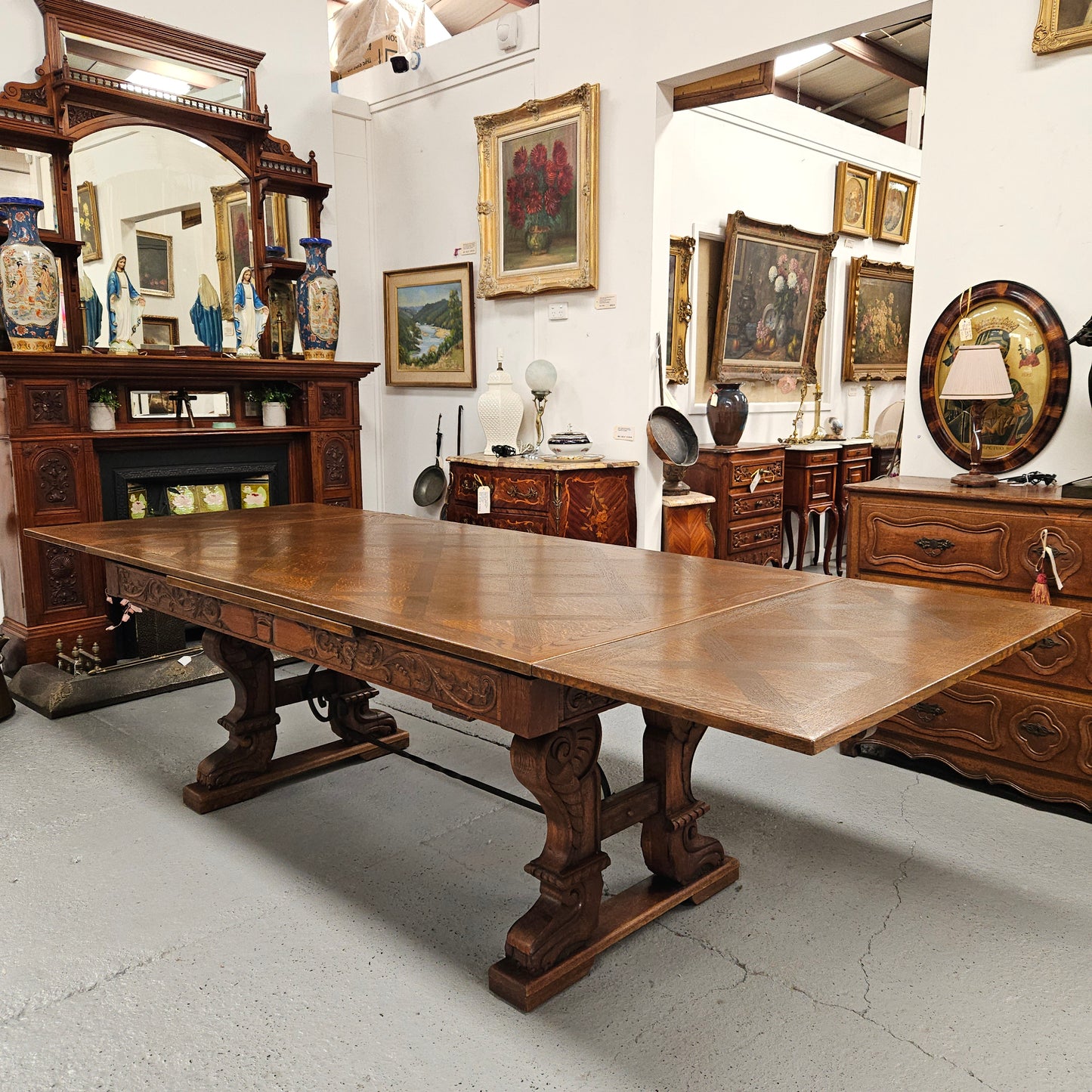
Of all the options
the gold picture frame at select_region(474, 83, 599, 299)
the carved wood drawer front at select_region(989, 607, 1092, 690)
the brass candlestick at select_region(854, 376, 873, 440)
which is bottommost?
the carved wood drawer front at select_region(989, 607, 1092, 690)

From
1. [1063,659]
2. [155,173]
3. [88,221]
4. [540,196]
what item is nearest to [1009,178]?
[1063,659]

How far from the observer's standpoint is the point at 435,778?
3.58m

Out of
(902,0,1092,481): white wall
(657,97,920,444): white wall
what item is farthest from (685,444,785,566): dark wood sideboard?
(902,0,1092,481): white wall

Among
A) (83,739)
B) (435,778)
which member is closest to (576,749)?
(435,778)

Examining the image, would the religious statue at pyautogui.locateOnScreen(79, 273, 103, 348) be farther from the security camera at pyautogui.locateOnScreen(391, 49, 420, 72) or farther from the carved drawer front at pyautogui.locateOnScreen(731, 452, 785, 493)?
the carved drawer front at pyautogui.locateOnScreen(731, 452, 785, 493)

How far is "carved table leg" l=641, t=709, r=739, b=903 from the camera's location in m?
2.62

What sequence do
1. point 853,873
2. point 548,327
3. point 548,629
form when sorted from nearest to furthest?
point 548,629, point 853,873, point 548,327

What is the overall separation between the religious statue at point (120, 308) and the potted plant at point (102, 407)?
0.26m

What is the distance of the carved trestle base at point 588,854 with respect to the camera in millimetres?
2225

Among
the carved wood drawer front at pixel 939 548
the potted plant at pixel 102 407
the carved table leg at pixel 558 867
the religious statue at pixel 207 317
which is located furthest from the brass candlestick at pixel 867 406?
the carved table leg at pixel 558 867

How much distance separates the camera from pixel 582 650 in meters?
1.95

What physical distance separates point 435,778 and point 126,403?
112 inches

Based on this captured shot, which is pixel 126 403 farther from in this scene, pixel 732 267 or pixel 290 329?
pixel 732 267

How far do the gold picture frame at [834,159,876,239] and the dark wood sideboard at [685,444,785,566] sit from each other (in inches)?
90.7
